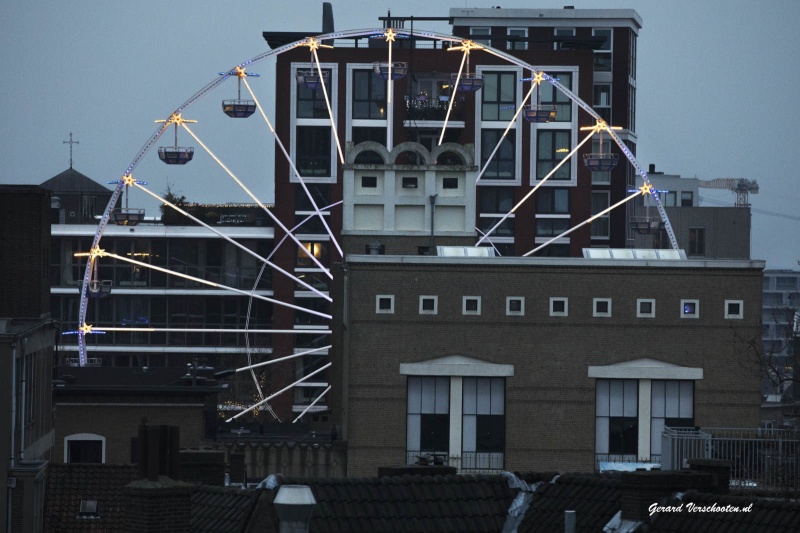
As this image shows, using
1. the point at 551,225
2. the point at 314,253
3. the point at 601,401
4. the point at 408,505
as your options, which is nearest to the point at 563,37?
the point at 551,225

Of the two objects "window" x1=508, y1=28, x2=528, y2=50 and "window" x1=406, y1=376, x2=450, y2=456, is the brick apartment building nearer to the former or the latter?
"window" x1=406, y1=376, x2=450, y2=456

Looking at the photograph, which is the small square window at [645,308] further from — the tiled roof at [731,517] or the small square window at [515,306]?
the tiled roof at [731,517]

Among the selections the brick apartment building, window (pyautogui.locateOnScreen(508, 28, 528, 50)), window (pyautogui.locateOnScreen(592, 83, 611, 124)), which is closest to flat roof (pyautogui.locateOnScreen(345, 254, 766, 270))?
the brick apartment building

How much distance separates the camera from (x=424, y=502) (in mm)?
21672

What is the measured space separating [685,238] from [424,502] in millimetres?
114718

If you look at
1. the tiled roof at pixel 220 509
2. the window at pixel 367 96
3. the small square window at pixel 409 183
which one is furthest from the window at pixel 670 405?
the window at pixel 367 96

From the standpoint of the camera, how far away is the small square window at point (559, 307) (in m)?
52.0

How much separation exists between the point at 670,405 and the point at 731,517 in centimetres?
3173

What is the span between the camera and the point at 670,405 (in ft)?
168

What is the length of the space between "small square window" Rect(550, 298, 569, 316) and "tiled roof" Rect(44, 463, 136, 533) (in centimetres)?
1698

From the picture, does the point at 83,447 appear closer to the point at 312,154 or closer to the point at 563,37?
the point at 312,154

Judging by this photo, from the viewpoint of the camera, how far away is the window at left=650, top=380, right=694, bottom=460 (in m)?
51.1

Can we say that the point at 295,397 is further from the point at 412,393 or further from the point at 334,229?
the point at 412,393

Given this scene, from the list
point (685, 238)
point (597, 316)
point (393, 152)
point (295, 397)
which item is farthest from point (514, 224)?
point (597, 316)
